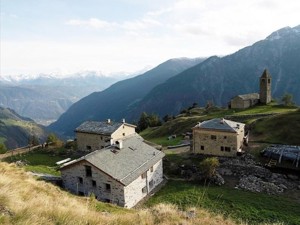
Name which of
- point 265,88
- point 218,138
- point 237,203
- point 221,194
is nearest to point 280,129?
point 218,138

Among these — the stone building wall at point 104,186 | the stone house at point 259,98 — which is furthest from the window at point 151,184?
the stone house at point 259,98

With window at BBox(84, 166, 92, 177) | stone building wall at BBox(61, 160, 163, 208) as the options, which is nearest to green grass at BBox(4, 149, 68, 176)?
stone building wall at BBox(61, 160, 163, 208)

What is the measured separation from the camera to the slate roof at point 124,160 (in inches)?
1591

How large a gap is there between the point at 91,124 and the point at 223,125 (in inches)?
1196

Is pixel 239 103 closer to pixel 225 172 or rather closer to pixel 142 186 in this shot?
pixel 225 172

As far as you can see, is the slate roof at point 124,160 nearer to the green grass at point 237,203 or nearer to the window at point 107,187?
the window at point 107,187

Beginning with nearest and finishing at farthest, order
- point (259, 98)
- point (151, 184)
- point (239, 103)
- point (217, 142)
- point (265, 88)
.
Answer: point (151, 184), point (217, 142), point (265, 88), point (239, 103), point (259, 98)

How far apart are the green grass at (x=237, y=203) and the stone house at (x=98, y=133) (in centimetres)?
2499

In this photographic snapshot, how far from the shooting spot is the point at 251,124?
75.8 meters

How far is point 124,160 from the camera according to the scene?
43875mm

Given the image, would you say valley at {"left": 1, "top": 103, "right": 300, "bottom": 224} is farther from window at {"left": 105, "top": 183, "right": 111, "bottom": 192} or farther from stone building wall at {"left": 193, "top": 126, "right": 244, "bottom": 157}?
window at {"left": 105, "top": 183, "right": 111, "bottom": 192}

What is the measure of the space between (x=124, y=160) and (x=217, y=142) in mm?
20464

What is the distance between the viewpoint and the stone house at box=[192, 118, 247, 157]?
185ft

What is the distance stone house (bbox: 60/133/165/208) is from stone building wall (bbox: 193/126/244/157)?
45.5 ft
